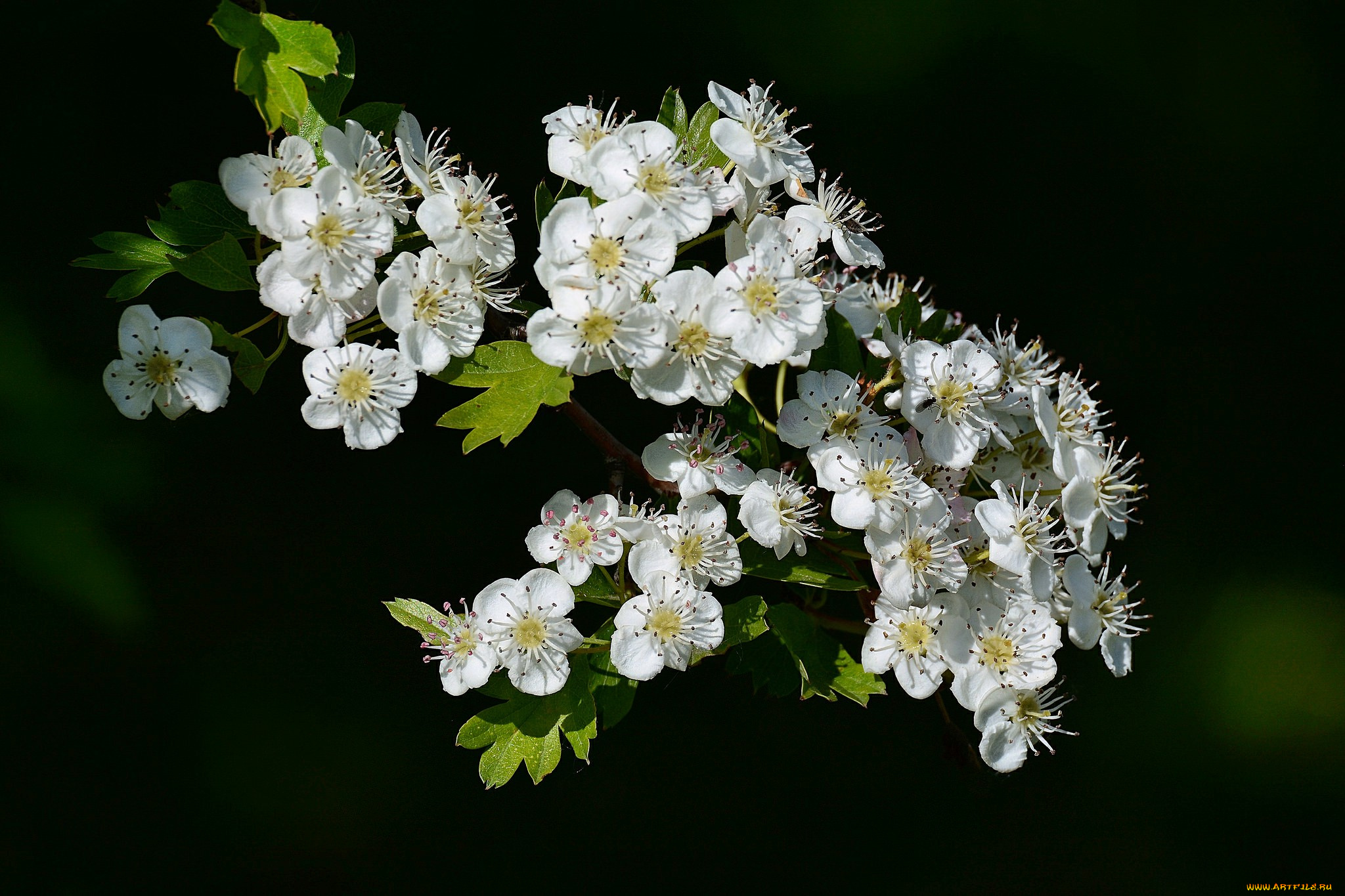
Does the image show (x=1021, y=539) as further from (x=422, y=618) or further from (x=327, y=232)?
(x=327, y=232)

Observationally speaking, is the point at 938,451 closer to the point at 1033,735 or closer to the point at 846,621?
the point at 846,621

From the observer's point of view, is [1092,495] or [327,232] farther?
[1092,495]

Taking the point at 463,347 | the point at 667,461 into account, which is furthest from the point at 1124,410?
the point at 463,347

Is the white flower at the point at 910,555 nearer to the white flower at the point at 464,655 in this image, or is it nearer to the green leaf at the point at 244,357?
the white flower at the point at 464,655

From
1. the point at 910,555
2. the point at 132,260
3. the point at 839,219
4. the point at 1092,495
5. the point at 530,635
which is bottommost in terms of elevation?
the point at 530,635

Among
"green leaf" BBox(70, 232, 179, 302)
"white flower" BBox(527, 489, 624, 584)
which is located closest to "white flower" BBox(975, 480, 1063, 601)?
"white flower" BBox(527, 489, 624, 584)

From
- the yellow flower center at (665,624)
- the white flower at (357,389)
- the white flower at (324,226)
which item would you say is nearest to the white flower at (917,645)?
the yellow flower center at (665,624)

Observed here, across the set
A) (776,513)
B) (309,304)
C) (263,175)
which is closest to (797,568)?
(776,513)

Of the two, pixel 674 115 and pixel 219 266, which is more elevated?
pixel 674 115
